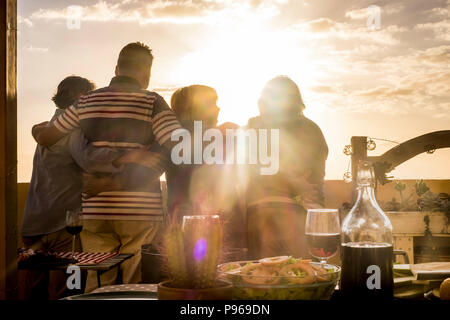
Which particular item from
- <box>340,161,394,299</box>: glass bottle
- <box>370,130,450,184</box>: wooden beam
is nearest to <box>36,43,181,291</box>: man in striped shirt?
<box>340,161,394,299</box>: glass bottle

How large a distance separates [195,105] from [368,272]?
5.62 ft

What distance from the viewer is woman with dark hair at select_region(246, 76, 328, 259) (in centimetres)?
246

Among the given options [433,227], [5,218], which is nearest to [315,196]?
[5,218]

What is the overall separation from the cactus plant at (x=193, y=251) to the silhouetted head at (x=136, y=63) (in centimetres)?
177

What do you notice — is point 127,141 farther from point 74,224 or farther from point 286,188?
point 286,188

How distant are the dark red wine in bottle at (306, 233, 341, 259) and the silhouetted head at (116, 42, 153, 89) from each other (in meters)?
1.39

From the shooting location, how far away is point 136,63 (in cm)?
243

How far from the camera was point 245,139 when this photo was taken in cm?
262

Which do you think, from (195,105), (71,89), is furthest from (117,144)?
(71,89)

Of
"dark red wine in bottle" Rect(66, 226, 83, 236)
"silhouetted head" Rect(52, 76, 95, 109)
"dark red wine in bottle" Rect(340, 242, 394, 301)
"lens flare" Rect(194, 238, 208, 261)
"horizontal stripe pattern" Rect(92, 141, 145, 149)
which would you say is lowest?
"dark red wine in bottle" Rect(66, 226, 83, 236)

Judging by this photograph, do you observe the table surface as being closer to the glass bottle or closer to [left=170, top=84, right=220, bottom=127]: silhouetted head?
[left=170, top=84, right=220, bottom=127]: silhouetted head

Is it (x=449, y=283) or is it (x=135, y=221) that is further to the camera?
(x=135, y=221)
